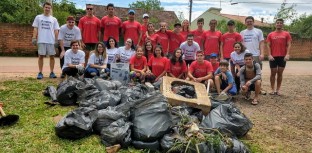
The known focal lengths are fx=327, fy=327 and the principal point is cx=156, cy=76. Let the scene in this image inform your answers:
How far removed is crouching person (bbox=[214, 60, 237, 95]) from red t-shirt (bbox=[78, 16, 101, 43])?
311cm

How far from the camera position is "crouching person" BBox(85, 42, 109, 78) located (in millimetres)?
7215

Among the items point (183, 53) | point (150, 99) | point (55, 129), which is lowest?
point (55, 129)

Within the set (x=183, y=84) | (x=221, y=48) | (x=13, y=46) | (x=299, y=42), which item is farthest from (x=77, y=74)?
(x=299, y=42)

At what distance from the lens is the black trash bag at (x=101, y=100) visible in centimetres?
499

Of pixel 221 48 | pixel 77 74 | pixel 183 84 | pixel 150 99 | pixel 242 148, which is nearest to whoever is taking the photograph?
pixel 242 148

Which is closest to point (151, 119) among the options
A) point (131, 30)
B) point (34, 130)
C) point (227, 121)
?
point (227, 121)

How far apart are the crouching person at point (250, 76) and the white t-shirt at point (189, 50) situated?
49.4 inches

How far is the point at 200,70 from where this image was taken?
7.20 metres

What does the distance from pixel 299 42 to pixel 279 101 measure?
17817 mm

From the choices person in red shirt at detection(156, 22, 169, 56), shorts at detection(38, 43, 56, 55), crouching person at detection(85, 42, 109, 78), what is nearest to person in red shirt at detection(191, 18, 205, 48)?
person in red shirt at detection(156, 22, 169, 56)

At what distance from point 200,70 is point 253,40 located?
1.61 meters

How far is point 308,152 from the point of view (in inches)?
181

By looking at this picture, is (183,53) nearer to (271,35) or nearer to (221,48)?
(221,48)

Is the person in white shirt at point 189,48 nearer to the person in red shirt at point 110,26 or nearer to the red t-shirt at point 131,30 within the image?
the red t-shirt at point 131,30
